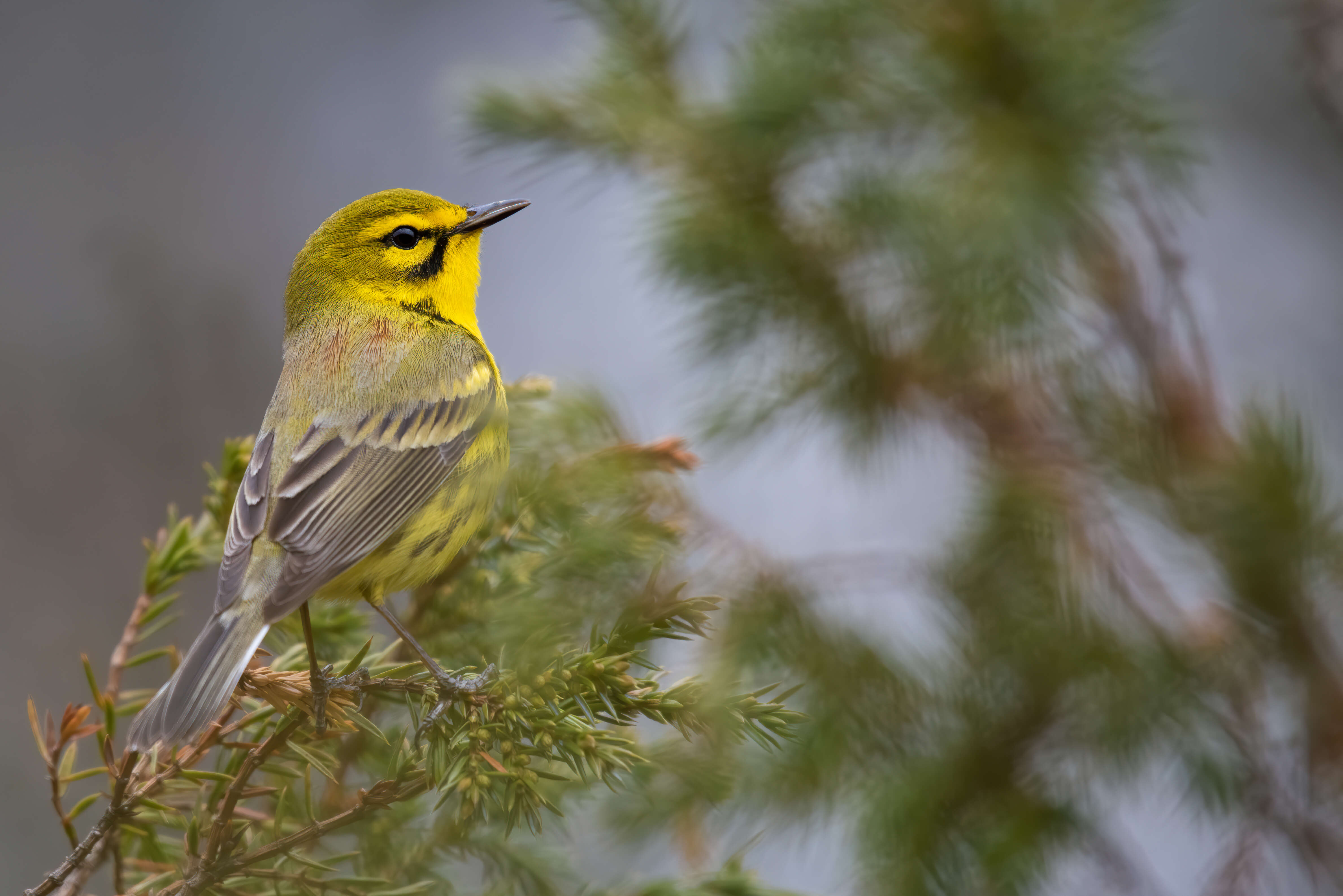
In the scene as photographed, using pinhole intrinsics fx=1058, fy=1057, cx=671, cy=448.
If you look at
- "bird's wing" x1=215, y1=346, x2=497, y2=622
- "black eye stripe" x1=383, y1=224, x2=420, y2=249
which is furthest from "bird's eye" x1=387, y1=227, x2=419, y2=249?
"bird's wing" x1=215, y1=346, x2=497, y2=622

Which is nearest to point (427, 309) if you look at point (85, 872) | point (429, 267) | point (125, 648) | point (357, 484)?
point (429, 267)

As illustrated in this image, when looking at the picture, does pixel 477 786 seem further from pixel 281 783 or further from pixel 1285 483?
pixel 1285 483

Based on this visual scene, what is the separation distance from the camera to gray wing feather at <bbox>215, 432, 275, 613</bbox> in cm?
141

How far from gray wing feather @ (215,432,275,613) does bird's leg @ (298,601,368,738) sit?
32 cm

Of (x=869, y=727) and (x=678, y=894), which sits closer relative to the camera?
(x=678, y=894)

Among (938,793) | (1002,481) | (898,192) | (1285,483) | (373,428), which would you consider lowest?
(938,793)

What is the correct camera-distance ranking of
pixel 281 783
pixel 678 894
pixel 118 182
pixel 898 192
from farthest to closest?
pixel 118 182
pixel 898 192
pixel 281 783
pixel 678 894

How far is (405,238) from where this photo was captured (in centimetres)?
208

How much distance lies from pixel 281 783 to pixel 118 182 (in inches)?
149

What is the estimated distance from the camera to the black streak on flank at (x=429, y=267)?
6.89 feet

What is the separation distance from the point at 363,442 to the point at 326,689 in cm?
79

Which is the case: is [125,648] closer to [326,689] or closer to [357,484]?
[326,689]

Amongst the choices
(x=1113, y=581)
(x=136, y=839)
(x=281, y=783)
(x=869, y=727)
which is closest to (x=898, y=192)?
(x=1113, y=581)

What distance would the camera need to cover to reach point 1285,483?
116 centimetres
